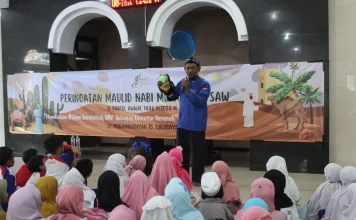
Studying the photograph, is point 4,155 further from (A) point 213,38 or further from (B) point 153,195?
(A) point 213,38

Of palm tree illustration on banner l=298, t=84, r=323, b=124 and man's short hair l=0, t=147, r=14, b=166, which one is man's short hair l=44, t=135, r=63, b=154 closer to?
man's short hair l=0, t=147, r=14, b=166

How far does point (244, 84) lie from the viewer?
5832mm

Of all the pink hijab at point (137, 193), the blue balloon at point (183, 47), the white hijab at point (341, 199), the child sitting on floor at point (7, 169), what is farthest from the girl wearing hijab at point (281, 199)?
the blue balloon at point (183, 47)

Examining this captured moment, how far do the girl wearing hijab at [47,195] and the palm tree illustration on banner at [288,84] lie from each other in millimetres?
3658

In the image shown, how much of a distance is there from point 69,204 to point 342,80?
156 inches

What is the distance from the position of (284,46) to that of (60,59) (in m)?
4.03

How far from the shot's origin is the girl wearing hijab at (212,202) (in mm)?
2596

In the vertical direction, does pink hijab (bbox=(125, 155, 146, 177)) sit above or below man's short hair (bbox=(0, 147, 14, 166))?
below

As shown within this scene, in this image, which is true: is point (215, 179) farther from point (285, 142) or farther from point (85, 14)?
point (85, 14)

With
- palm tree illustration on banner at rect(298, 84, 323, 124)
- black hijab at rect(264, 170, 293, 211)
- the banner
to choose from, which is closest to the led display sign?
the banner

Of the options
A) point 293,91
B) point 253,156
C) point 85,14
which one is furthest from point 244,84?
point 85,14

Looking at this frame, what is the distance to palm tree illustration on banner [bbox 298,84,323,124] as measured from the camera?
548 centimetres

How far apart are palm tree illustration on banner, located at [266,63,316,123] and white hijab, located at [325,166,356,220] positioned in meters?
2.40

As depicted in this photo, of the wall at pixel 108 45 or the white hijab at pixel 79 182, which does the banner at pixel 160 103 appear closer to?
the wall at pixel 108 45
